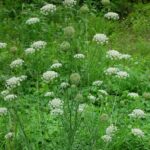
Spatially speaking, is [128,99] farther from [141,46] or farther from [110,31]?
[110,31]

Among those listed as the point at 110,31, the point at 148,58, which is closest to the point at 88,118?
the point at 148,58

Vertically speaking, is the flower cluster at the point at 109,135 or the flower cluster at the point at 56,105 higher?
the flower cluster at the point at 56,105

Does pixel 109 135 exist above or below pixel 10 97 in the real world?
below

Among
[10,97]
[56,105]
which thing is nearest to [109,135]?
[56,105]

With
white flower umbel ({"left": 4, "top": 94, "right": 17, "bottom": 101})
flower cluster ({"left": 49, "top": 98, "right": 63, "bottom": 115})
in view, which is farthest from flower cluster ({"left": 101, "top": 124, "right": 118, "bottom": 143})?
white flower umbel ({"left": 4, "top": 94, "right": 17, "bottom": 101})

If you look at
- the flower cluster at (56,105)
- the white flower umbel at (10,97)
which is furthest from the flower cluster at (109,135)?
the white flower umbel at (10,97)

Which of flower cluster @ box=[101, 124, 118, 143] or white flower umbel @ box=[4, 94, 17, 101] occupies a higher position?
white flower umbel @ box=[4, 94, 17, 101]

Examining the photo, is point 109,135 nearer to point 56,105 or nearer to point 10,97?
point 56,105

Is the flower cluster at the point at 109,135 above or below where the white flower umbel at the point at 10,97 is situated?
below

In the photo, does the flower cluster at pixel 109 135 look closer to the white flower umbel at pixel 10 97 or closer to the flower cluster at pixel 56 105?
the flower cluster at pixel 56 105

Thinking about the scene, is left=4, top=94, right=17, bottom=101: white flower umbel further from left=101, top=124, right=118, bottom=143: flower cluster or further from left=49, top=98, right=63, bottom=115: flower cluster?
left=101, top=124, right=118, bottom=143: flower cluster

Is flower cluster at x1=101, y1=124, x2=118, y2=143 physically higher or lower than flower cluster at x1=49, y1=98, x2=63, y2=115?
lower

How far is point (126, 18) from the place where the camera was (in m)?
7.64

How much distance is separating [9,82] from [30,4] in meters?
4.79
